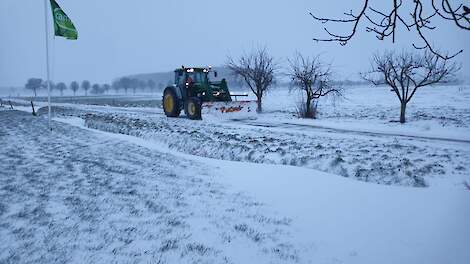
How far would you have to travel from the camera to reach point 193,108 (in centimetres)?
1738

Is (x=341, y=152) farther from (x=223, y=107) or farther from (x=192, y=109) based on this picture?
(x=192, y=109)

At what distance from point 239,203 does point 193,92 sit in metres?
13.1

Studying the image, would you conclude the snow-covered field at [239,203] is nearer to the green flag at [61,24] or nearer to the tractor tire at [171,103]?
the green flag at [61,24]

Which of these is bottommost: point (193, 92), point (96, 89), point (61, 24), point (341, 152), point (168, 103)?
point (341, 152)

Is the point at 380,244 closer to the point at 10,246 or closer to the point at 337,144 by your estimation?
the point at 10,246

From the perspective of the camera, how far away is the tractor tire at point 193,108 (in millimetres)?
17109

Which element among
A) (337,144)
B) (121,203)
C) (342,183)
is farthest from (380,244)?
(337,144)

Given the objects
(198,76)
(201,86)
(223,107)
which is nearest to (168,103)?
(198,76)

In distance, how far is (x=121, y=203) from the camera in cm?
553

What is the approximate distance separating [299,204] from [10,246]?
374cm

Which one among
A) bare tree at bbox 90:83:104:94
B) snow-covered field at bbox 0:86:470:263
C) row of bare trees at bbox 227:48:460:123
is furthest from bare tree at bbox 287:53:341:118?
bare tree at bbox 90:83:104:94

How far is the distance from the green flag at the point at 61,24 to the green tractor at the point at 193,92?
5.22 m

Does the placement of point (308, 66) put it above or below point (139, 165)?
above

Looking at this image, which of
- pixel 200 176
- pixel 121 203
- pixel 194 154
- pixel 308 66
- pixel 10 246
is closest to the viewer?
pixel 10 246
